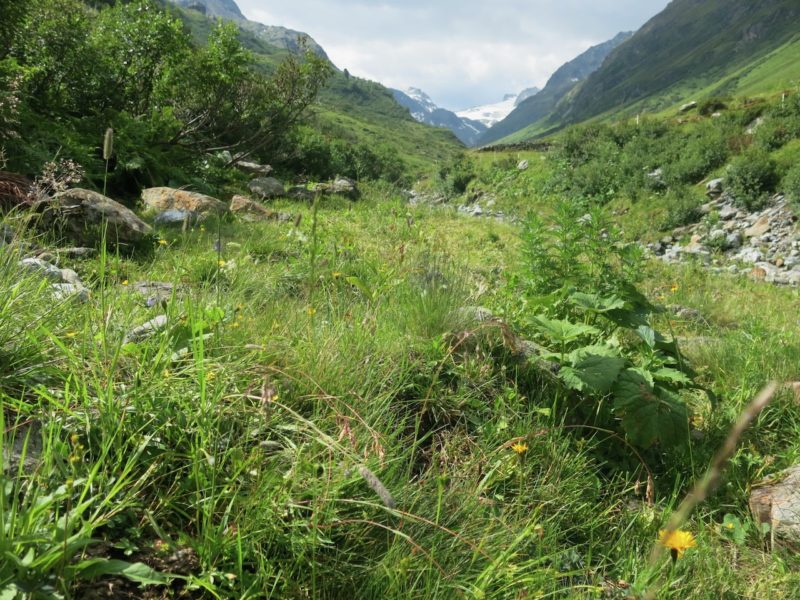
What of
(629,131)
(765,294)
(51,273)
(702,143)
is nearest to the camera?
(51,273)

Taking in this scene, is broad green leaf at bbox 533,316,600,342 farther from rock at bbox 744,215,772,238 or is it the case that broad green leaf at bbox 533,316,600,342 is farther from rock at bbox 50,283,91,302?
rock at bbox 744,215,772,238

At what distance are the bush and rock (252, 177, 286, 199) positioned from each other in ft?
51.1

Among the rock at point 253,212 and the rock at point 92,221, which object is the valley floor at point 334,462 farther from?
the rock at point 253,212

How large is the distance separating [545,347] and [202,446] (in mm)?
2619

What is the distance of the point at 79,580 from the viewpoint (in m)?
1.25

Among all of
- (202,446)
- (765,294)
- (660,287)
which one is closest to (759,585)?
(202,446)

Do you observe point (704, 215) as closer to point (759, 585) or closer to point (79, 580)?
point (759, 585)

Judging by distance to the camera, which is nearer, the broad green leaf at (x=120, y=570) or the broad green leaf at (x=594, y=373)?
the broad green leaf at (x=120, y=570)

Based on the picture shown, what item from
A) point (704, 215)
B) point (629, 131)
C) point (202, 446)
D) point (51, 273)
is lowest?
point (202, 446)

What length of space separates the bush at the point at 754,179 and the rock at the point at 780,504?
17.1m

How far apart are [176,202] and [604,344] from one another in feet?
26.2

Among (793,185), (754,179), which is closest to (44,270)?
(793,185)

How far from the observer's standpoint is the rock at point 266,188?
1360cm

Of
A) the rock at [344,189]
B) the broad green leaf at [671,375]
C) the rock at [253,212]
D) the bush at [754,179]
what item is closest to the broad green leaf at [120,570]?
the broad green leaf at [671,375]
